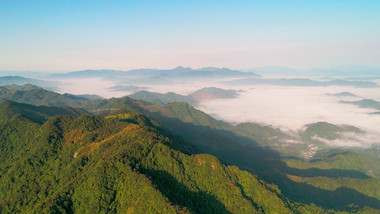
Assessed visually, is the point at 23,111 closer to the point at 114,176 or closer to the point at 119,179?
the point at 114,176

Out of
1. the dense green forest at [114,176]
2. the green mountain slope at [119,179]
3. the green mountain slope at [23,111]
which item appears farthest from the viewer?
the green mountain slope at [23,111]

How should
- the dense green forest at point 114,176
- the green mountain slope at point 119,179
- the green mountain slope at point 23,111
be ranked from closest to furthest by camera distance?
the green mountain slope at point 119,179 → the dense green forest at point 114,176 → the green mountain slope at point 23,111

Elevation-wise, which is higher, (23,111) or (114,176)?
(23,111)

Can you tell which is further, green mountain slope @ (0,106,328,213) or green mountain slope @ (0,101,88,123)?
green mountain slope @ (0,101,88,123)

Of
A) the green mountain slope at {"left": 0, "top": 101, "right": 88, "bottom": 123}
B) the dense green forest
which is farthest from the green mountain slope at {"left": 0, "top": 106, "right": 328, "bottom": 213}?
the green mountain slope at {"left": 0, "top": 101, "right": 88, "bottom": 123}

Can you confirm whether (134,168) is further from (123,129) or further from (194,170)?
(123,129)

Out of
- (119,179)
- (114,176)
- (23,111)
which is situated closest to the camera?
(119,179)

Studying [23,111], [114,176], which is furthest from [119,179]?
[23,111]

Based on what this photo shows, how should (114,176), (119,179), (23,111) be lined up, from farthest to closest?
1. (23,111)
2. (114,176)
3. (119,179)

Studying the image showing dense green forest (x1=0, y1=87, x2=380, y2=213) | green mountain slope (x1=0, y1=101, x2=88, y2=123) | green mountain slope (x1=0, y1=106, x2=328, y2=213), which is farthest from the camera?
green mountain slope (x1=0, y1=101, x2=88, y2=123)

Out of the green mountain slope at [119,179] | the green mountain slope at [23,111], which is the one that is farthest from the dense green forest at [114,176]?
the green mountain slope at [23,111]

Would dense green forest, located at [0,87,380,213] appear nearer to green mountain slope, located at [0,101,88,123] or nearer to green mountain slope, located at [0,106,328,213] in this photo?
green mountain slope, located at [0,106,328,213]

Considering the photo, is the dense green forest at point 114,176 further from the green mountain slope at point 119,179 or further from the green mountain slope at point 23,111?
the green mountain slope at point 23,111
